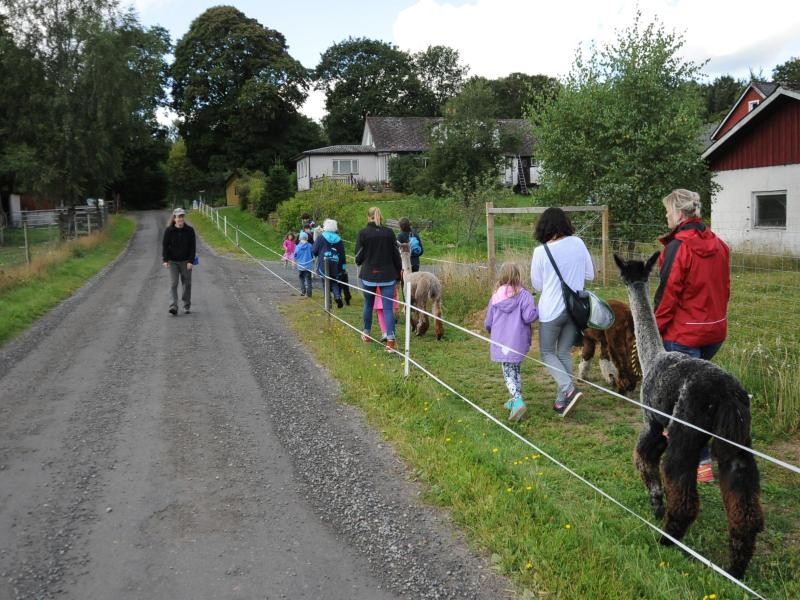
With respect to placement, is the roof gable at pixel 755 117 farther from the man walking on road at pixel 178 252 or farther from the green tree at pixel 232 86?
the green tree at pixel 232 86

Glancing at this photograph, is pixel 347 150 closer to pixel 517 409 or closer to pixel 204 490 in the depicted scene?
pixel 517 409

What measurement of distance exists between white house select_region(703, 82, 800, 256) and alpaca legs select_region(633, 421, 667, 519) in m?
15.1

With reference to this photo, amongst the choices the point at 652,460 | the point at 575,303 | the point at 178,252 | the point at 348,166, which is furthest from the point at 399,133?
the point at 652,460

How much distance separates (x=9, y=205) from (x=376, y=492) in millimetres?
45507

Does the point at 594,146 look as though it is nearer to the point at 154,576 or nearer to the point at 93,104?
the point at 154,576

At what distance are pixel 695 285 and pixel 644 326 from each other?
545mm

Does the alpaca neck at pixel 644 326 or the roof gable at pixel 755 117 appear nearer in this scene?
the alpaca neck at pixel 644 326

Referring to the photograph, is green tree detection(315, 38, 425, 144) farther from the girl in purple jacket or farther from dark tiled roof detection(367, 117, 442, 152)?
the girl in purple jacket

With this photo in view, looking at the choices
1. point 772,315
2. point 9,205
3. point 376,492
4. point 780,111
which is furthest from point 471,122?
point 376,492

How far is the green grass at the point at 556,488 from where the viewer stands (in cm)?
356

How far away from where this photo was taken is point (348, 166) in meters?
52.3

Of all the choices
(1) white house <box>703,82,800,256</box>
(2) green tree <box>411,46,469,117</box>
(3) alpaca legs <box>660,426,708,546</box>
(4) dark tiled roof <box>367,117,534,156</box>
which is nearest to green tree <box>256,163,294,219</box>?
(4) dark tiled roof <box>367,117,534,156</box>

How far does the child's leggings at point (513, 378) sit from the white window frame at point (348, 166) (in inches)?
1834

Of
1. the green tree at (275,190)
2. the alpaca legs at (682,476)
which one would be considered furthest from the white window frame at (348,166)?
the alpaca legs at (682,476)
